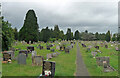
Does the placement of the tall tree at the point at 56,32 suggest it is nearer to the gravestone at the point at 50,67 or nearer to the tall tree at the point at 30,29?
the tall tree at the point at 30,29

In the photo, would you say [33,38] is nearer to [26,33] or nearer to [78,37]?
[26,33]

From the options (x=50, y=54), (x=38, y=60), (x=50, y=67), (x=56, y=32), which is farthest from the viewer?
(x=56, y=32)

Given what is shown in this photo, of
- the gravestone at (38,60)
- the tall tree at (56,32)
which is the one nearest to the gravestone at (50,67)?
the gravestone at (38,60)

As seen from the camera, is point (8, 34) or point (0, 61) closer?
point (0, 61)

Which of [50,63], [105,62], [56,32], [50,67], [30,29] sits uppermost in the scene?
[56,32]

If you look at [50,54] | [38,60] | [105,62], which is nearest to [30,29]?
[50,54]

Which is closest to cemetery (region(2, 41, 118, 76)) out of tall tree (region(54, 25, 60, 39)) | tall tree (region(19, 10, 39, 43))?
tall tree (region(19, 10, 39, 43))

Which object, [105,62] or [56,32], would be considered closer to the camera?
[105,62]

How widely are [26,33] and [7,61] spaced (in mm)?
34182

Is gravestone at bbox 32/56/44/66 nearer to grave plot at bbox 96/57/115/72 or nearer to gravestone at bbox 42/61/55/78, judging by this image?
gravestone at bbox 42/61/55/78

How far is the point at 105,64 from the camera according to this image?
11992 millimetres

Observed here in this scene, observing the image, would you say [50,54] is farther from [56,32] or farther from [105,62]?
[56,32]

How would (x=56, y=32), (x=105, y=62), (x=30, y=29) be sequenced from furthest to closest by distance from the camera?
(x=56, y=32), (x=30, y=29), (x=105, y=62)

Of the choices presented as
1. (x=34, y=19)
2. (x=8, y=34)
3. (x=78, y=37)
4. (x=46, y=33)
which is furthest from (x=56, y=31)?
(x=8, y=34)
